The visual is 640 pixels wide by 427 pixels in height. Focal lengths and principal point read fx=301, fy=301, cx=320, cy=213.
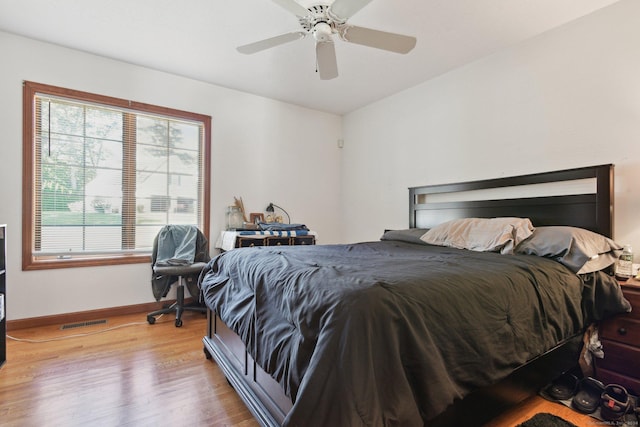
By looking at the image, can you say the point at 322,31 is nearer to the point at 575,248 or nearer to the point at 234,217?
the point at 575,248

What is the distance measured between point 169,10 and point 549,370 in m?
3.50

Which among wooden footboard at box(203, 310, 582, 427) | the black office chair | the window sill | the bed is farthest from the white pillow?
the window sill

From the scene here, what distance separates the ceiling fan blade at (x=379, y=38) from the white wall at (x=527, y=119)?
1.29 m

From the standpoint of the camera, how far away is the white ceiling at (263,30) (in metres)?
2.24

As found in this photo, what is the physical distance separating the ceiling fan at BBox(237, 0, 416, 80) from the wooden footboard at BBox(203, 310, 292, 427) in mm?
1946

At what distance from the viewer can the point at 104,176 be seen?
3105 mm

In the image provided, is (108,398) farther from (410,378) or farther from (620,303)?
(620,303)

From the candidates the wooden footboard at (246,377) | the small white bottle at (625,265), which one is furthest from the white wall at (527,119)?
the wooden footboard at (246,377)

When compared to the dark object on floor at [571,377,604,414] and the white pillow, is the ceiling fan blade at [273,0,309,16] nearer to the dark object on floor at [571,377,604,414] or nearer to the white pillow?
the white pillow

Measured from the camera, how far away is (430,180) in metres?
3.42

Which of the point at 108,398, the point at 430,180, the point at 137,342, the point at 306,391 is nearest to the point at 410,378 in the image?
the point at 306,391

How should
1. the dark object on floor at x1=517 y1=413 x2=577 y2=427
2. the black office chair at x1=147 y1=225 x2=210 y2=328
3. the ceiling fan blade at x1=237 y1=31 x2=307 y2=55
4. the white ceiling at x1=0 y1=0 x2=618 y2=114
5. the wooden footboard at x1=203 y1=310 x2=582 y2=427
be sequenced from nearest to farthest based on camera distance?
1. the wooden footboard at x1=203 y1=310 x2=582 y2=427
2. the dark object on floor at x1=517 y1=413 x2=577 y2=427
3. the ceiling fan blade at x1=237 y1=31 x2=307 y2=55
4. the white ceiling at x1=0 y1=0 x2=618 y2=114
5. the black office chair at x1=147 y1=225 x2=210 y2=328

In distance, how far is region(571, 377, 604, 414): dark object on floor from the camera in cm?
164

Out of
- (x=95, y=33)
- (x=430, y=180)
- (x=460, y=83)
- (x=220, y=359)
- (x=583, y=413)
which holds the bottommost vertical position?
(x=583, y=413)
